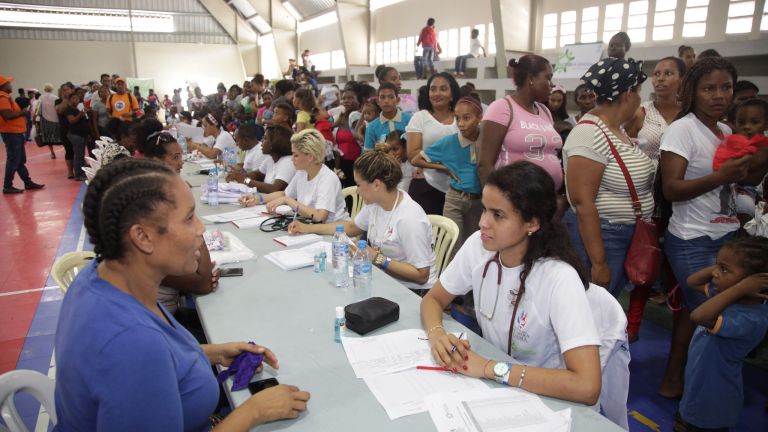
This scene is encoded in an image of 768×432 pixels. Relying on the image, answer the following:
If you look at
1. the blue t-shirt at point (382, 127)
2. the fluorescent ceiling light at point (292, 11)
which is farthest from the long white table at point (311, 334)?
the fluorescent ceiling light at point (292, 11)

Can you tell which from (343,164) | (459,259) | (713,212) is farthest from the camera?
(343,164)

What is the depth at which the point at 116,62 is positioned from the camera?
1952cm

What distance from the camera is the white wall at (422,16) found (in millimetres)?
10836

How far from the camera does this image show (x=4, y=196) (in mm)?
7211

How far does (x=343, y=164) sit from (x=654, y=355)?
3.51 meters

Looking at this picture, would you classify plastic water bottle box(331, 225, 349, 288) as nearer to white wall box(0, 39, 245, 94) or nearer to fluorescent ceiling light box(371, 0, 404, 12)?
fluorescent ceiling light box(371, 0, 404, 12)

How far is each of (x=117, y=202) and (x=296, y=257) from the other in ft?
4.55

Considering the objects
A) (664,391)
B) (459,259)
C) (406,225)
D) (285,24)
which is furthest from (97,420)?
(285,24)

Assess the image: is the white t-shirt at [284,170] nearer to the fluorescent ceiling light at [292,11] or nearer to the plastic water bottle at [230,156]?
the plastic water bottle at [230,156]

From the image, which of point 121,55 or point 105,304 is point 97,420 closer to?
point 105,304

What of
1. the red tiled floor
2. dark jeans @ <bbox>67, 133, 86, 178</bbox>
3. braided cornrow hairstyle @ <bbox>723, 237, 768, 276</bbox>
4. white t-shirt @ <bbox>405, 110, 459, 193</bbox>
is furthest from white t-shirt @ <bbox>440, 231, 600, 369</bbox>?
dark jeans @ <bbox>67, 133, 86, 178</bbox>

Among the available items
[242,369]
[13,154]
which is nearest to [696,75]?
[242,369]

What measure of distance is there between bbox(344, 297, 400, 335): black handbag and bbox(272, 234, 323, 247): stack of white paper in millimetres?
1036

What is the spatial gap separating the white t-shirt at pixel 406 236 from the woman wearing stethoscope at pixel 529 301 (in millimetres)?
727
